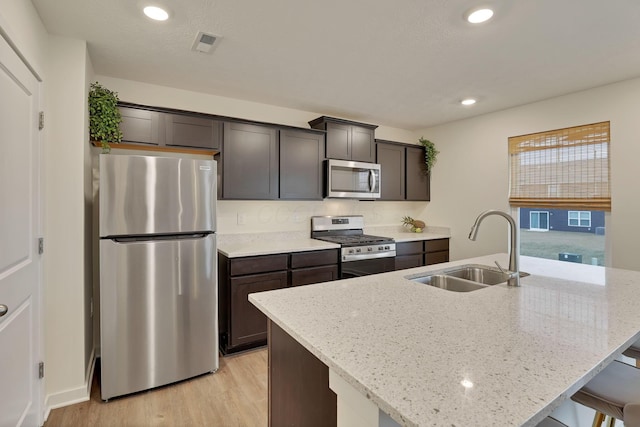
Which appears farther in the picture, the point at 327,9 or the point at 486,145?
the point at 486,145

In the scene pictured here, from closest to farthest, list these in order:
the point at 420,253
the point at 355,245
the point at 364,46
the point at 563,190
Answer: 1. the point at 364,46
2. the point at 563,190
3. the point at 355,245
4. the point at 420,253

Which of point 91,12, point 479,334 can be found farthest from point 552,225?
point 91,12

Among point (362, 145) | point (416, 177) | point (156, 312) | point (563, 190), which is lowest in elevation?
point (156, 312)

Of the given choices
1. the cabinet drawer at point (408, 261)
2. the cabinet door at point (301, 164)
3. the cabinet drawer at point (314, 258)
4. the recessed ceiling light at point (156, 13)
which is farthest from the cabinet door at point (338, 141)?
the recessed ceiling light at point (156, 13)

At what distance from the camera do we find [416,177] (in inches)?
177

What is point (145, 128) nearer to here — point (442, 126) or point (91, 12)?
point (91, 12)

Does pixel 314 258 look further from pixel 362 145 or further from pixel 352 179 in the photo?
pixel 362 145

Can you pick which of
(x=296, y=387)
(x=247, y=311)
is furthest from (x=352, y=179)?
(x=296, y=387)

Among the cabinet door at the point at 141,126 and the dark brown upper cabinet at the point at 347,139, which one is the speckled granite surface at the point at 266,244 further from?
the cabinet door at the point at 141,126

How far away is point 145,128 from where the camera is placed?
265cm

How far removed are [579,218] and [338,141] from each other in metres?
2.56

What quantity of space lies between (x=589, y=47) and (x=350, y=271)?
8.47 ft

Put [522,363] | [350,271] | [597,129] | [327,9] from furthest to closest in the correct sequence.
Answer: [350,271] → [597,129] → [327,9] → [522,363]

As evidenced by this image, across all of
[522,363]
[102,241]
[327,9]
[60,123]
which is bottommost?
[522,363]
